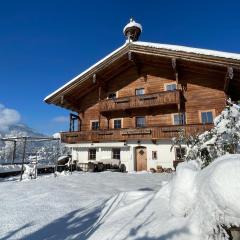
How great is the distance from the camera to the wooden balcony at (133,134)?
18878mm

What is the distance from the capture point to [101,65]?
22.6m

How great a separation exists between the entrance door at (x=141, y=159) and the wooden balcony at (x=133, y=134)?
4.27 feet

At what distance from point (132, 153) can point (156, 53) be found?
28.0ft

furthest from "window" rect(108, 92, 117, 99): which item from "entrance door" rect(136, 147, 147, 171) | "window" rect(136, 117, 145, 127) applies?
"entrance door" rect(136, 147, 147, 171)

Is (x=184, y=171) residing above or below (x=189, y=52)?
below

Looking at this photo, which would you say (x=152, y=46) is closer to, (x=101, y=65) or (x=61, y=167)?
(x=101, y=65)

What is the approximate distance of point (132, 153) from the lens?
864 inches

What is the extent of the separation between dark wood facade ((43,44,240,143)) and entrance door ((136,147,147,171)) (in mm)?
1301

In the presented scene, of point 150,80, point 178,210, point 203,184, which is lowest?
point 178,210

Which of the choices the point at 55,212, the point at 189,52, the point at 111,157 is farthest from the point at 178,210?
the point at 111,157

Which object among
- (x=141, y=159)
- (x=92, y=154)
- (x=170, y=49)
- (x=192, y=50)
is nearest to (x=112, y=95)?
(x=92, y=154)

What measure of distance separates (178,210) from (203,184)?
926 millimetres

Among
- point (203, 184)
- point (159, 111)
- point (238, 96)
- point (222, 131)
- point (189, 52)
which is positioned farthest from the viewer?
point (159, 111)

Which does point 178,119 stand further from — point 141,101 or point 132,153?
point 132,153
